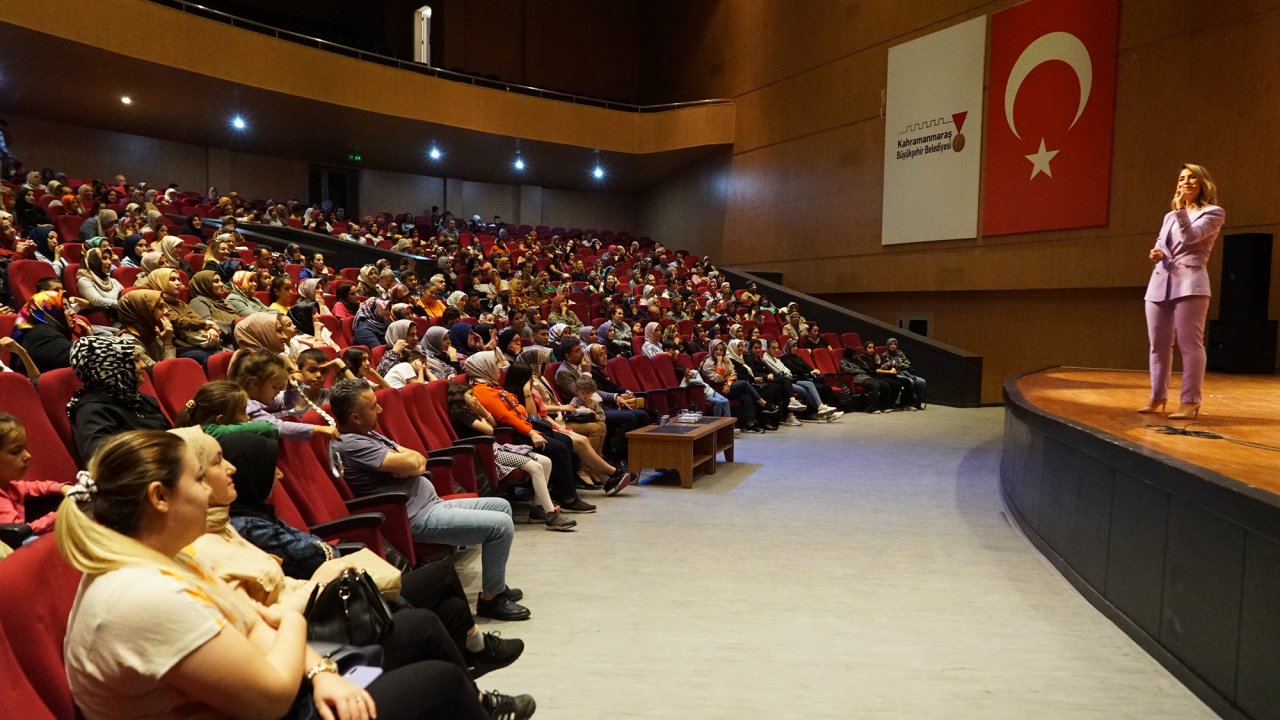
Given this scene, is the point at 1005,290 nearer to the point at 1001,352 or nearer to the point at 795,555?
the point at 1001,352

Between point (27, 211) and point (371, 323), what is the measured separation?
3819mm

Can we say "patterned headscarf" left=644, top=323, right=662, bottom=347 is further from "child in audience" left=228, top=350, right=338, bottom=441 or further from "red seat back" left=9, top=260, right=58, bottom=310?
"child in audience" left=228, top=350, right=338, bottom=441

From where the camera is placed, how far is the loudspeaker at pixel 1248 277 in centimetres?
757

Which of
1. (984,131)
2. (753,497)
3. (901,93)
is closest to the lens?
(753,497)

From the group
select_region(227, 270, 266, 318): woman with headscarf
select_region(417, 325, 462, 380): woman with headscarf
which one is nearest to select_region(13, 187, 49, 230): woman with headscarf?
select_region(227, 270, 266, 318): woman with headscarf

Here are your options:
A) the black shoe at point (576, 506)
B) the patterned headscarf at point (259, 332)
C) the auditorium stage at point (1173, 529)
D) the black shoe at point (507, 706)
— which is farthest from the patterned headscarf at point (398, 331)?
the auditorium stage at point (1173, 529)

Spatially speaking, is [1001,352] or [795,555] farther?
[1001,352]

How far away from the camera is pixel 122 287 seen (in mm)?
5586

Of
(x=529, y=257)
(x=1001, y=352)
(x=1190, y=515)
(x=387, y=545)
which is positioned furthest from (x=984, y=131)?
(x=387, y=545)

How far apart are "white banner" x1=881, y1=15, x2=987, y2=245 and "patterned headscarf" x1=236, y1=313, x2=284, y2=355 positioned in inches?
362

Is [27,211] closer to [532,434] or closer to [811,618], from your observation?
[532,434]

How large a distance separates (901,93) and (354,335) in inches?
346

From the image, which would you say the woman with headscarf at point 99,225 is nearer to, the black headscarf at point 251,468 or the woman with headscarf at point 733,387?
the woman with headscarf at point 733,387

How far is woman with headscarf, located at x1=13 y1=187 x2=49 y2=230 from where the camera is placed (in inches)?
280
